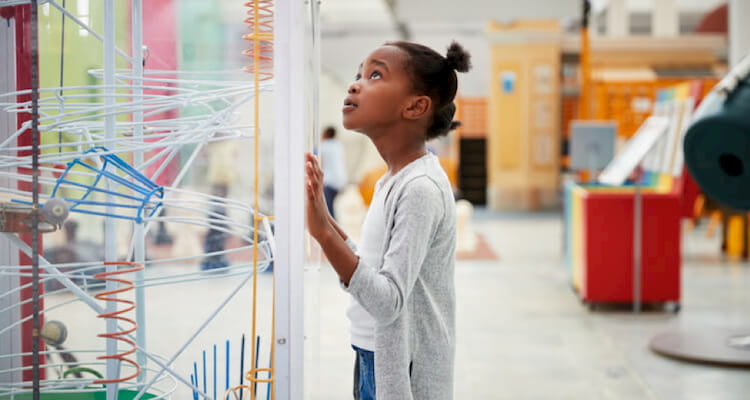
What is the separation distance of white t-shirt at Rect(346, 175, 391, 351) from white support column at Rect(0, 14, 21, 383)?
643 millimetres

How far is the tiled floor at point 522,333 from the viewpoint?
1.65m

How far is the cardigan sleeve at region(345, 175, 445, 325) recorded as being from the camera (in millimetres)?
1322

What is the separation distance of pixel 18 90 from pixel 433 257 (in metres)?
0.82

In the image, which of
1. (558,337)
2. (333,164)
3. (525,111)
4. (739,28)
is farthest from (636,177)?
(525,111)

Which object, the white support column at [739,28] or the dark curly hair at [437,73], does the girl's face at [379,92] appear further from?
the white support column at [739,28]

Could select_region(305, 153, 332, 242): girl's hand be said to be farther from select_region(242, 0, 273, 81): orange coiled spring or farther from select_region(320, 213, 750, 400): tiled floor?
select_region(320, 213, 750, 400): tiled floor

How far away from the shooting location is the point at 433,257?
4.94 ft

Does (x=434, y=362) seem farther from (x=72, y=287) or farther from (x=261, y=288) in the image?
(x=72, y=287)

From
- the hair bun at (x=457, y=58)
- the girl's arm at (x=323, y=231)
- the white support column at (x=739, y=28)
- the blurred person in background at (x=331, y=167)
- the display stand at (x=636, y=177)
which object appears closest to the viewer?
the girl's arm at (x=323, y=231)

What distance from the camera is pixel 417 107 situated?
150 centimetres

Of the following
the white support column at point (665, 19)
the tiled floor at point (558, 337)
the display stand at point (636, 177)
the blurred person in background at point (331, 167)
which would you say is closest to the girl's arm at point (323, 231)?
the tiled floor at point (558, 337)

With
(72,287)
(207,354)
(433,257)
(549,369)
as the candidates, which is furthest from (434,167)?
(549,369)

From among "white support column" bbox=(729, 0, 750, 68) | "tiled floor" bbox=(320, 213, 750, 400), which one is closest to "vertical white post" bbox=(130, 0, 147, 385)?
"tiled floor" bbox=(320, 213, 750, 400)

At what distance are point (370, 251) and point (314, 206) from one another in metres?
0.22
